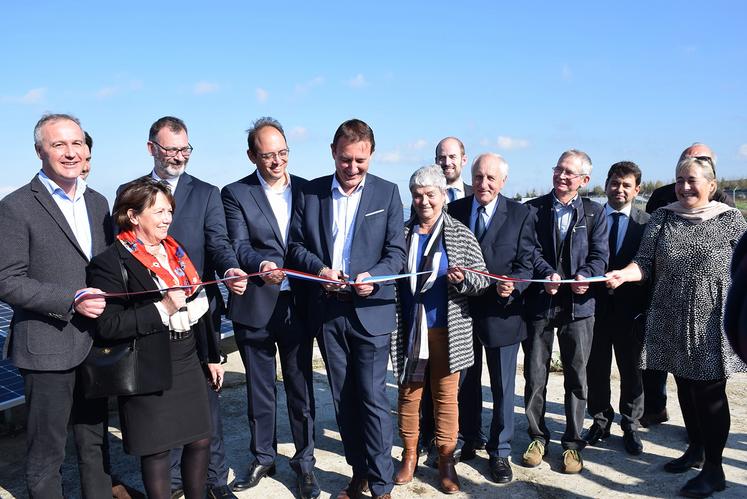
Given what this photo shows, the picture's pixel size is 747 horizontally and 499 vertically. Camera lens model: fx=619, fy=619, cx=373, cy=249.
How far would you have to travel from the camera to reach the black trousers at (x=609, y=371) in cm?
486

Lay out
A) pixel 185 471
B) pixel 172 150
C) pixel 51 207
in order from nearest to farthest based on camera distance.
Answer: pixel 51 207 < pixel 185 471 < pixel 172 150

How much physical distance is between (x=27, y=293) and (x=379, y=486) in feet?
7.80

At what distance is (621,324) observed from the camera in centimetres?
488

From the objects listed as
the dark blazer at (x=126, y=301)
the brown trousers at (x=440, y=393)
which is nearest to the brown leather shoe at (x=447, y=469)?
the brown trousers at (x=440, y=393)

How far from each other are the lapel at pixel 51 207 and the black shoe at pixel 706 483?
402 centimetres

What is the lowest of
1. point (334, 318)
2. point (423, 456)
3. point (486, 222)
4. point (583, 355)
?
point (423, 456)

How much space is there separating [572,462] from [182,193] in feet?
10.7

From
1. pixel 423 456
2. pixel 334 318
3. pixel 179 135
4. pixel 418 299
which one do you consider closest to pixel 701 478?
pixel 423 456

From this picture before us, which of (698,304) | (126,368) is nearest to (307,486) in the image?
(126,368)

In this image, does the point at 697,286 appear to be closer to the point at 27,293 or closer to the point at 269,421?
the point at 269,421

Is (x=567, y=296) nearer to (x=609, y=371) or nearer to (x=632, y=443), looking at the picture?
(x=609, y=371)

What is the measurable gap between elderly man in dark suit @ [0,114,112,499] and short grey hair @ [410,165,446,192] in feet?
6.56

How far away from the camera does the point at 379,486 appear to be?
13.1 ft

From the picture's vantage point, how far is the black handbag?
312 cm
